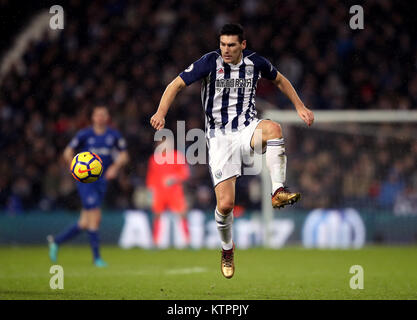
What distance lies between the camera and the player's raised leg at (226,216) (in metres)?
7.37

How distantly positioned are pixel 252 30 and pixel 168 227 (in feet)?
18.9

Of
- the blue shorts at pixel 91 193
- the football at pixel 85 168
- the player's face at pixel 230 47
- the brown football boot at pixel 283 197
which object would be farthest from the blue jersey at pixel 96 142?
the brown football boot at pixel 283 197

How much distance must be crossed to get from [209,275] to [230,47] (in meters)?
3.17

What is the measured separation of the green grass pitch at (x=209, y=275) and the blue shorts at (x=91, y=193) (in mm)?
856

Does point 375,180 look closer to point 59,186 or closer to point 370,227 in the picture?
point 370,227

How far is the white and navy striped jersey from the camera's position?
23.8 feet

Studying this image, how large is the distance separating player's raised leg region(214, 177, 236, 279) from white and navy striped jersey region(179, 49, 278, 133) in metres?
0.54

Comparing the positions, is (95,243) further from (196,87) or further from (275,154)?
(196,87)

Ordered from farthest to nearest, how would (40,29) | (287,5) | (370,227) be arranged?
(40,29)
(287,5)
(370,227)

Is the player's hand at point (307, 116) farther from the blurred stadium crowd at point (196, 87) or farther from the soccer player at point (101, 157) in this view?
the blurred stadium crowd at point (196, 87)

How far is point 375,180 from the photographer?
14.4m

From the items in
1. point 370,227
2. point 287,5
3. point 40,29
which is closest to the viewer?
point 370,227

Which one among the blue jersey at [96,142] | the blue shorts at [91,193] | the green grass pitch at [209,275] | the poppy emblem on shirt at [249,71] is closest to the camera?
the green grass pitch at [209,275]

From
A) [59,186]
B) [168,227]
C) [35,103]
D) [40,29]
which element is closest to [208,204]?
[168,227]
